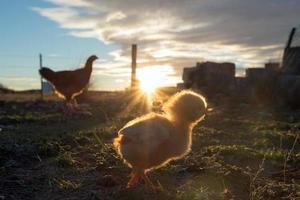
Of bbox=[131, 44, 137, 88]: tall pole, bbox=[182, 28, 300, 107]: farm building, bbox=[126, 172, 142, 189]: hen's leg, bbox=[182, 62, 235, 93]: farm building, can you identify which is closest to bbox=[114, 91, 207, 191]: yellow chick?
bbox=[126, 172, 142, 189]: hen's leg

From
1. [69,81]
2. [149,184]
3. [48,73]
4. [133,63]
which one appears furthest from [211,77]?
[149,184]

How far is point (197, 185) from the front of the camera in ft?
19.3

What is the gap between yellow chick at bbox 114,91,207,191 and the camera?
518 centimetres

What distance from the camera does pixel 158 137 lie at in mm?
5270

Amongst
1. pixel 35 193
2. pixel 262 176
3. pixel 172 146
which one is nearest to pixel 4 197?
pixel 35 193

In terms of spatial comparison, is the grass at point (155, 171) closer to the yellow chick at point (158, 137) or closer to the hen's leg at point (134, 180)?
the hen's leg at point (134, 180)

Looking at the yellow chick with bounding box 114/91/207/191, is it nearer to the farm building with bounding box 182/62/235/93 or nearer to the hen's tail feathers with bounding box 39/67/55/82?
the hen's tail feathers with bounding box 39/67/55/82

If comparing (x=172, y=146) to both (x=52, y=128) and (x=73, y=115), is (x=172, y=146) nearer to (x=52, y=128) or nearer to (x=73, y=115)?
(x=52, y=128)

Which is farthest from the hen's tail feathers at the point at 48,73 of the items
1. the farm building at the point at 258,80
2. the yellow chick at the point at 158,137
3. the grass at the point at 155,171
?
the yellow chick at the point at 158,137

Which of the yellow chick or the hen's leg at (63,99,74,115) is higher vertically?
the yellow chick

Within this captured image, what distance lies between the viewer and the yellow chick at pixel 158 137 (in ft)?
17.0

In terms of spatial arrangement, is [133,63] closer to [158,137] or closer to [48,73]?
[48,73]

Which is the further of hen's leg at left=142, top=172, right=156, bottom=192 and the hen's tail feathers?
the hen's tail feathers

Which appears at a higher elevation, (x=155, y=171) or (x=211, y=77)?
(x=211, y=77)
